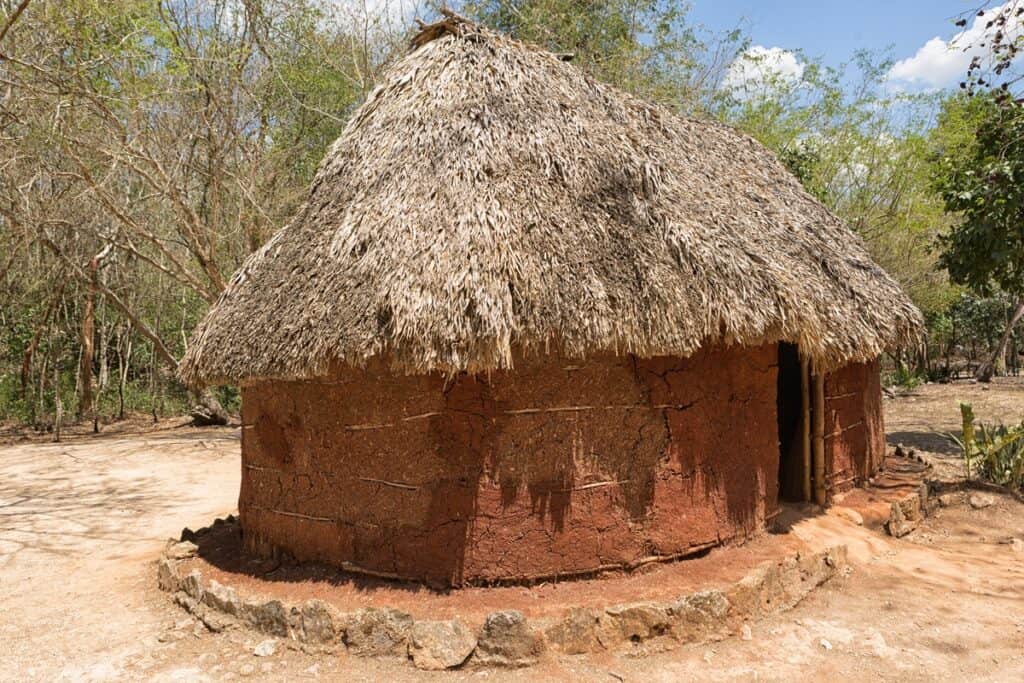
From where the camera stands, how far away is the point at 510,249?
479 centimetres

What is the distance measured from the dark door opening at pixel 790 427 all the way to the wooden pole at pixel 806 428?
0.09ft

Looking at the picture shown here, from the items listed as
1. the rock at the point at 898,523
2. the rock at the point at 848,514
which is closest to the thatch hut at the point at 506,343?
the rock at the point at 848,514

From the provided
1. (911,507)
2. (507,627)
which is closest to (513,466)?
(507,627)

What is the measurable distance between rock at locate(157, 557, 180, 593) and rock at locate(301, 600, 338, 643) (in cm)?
155

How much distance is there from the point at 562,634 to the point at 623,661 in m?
0.38

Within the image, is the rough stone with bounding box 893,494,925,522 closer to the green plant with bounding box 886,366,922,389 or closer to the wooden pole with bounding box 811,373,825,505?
the wooden pole with bounding box 811,373,825,505

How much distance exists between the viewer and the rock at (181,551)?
5848mm

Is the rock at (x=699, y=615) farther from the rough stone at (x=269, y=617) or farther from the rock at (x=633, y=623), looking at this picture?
the rough stone at (x=269, y=617)

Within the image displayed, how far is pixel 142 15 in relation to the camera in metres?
8.96

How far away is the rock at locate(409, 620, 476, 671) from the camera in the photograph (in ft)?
13.7

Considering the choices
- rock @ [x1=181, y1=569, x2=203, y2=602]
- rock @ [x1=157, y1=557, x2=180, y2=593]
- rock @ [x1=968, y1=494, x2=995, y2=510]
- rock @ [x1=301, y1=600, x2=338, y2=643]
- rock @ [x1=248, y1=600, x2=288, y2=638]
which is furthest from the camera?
rock @ [x1=968, y1=494, x2=995, y2=510]

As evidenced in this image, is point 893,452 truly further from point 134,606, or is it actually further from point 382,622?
point 134,606

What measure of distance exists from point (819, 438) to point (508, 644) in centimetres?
392

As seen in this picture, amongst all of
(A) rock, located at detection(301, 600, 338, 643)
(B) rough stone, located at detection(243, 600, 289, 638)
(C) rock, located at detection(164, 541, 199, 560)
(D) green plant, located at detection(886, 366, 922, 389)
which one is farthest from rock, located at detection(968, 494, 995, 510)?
(D) green plant, located at detection(886, 366, 922, 389)
